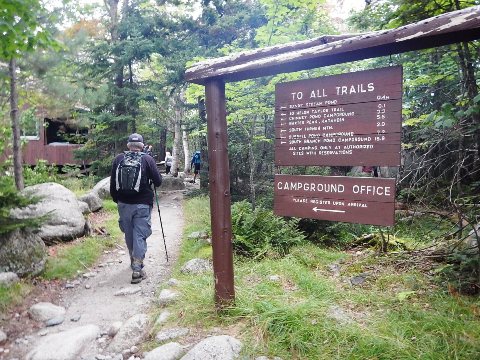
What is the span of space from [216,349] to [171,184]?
12.9 m

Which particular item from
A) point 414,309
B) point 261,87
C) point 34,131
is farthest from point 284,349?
point 34,131

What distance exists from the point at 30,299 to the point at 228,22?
1131cm

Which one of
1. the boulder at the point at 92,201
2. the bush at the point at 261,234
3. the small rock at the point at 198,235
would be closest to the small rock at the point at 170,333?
the bush at the point at 261,234

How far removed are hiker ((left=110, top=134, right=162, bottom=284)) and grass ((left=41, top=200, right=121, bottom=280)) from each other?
1.17 metres

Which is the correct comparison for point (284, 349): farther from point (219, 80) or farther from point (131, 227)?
point (131, 227)

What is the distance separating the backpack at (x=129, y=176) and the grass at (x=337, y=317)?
1.53 metres

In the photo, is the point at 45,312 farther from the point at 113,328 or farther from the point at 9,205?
the point at 9,205

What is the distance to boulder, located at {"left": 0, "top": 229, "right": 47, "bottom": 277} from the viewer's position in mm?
5047

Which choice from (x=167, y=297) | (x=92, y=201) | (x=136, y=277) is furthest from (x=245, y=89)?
(x=167, y=297)

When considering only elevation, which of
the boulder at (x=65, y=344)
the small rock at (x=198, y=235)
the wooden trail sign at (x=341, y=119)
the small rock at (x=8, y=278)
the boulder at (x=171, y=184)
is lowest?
the boulder at (x=65, y=344)

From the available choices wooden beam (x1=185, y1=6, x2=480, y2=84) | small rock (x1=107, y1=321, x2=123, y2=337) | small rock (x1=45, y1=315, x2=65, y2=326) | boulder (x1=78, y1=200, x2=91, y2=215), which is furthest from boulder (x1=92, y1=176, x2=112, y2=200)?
wooden beam (x1=185, y1=6, x2=480, y2=84)

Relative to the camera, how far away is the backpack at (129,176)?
17.4ft

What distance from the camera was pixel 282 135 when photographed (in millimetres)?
3455

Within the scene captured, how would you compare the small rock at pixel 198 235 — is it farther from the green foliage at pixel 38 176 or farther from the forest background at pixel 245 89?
the green foliage at pixel 38 176
